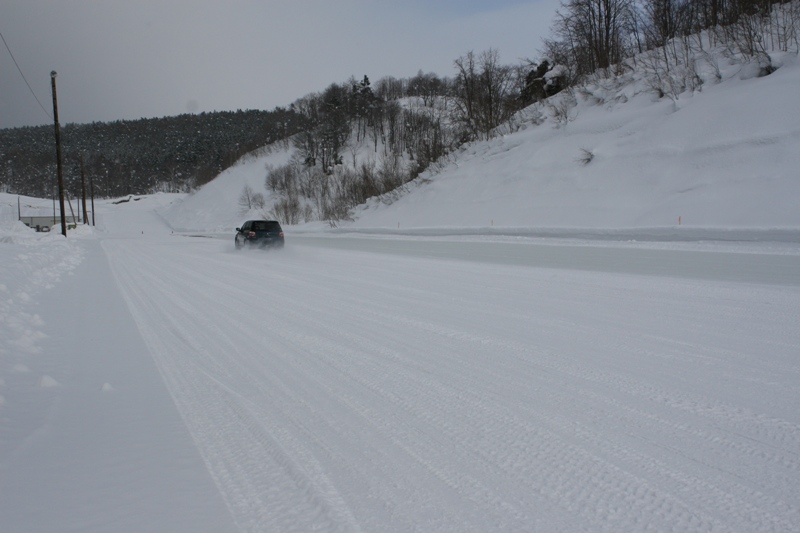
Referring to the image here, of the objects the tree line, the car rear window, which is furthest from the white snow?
the tree line

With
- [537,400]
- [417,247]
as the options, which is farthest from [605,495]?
[417,247]

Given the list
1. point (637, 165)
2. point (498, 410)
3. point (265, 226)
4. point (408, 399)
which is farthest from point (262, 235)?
point (637, 165)

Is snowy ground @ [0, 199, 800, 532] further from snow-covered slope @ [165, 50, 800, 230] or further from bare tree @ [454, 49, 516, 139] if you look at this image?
bare tree @ [454, 49, 516, 139]

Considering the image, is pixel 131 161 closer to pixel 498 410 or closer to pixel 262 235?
pixel 262 235

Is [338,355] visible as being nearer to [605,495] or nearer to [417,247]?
[605,495]

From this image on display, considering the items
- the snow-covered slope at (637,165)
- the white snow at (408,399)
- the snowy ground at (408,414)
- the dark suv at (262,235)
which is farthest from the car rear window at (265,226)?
the snowy ground at (408,414)

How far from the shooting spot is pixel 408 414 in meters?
4.31

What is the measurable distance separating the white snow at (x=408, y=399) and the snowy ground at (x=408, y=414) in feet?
0.07

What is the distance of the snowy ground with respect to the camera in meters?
2.95

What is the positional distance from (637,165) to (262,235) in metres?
20.6

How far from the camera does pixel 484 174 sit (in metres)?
38.2

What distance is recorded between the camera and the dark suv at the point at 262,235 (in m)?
23.1

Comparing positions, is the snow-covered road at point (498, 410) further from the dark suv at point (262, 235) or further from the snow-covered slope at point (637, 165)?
the snow-covered slope at point (637, 165)

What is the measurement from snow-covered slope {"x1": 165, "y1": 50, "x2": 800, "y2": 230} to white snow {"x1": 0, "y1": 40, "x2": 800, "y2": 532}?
29.0 feet
